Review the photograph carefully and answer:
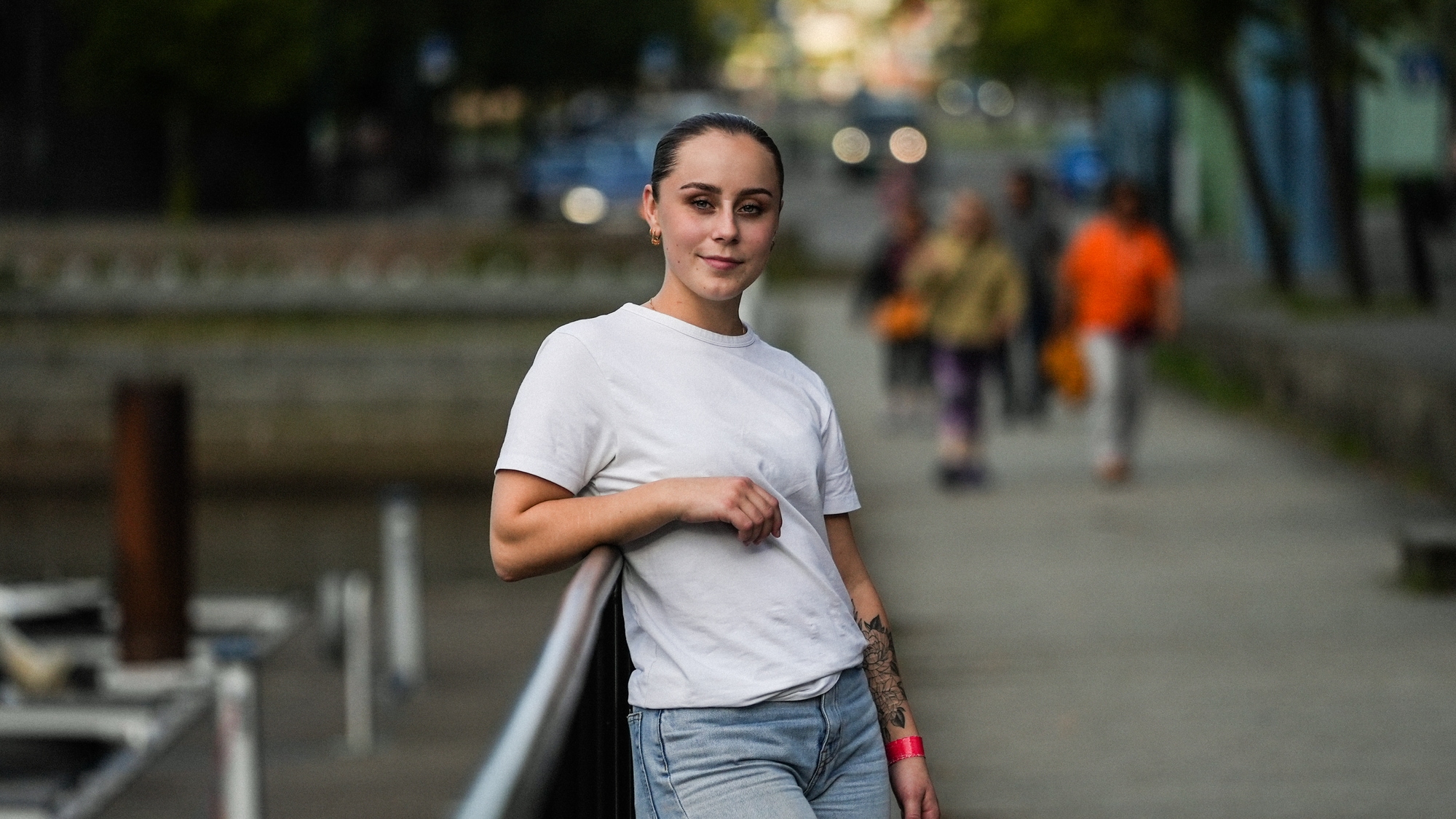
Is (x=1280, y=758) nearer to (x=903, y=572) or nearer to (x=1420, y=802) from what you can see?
(x=1420, y=802)

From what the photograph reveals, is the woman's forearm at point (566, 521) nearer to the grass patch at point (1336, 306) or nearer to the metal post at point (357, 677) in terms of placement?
the metal post at point (357, 677)

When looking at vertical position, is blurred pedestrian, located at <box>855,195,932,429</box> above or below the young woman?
below

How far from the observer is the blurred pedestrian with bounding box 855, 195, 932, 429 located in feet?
54.9

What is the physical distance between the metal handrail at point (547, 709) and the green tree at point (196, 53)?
34213 mm

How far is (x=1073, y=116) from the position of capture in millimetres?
88812

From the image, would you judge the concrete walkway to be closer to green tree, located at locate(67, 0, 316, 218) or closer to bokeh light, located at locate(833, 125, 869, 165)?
green tree, located at locate(67, 0, 316, 218)

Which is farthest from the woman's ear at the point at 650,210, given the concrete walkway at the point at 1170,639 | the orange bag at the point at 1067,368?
the orange bag at the point at 1067,368

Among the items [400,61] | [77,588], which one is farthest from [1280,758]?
[400,61]

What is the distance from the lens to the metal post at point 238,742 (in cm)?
962

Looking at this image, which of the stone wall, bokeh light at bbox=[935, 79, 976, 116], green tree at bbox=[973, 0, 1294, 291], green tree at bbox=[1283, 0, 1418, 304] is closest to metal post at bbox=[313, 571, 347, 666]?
the stone wall

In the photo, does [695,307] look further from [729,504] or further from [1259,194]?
[1259,194]

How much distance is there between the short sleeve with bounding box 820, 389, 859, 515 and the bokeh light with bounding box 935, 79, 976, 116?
121116mm

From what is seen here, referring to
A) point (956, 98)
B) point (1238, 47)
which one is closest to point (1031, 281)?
point (1238, 47)

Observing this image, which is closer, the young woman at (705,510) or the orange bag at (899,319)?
the young woman at (705,510)
